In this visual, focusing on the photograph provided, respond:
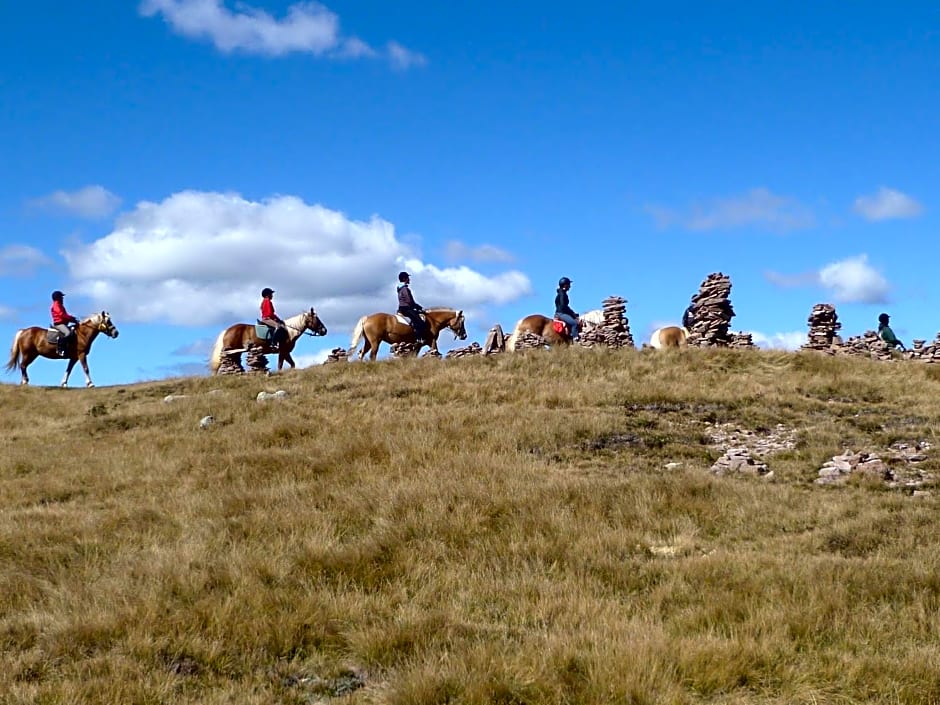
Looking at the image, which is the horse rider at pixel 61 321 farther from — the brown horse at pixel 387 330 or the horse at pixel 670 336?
the horse at pixel 670 336

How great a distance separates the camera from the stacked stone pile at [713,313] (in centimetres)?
2552

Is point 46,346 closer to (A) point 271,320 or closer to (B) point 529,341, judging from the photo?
(A) point 271,320

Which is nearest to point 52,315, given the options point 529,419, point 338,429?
point 338,429

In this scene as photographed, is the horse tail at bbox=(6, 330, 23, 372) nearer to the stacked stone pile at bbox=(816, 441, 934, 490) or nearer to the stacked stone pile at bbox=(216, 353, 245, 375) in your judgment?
the stacked stone pile at bbox=(216, 353, 245, 375)

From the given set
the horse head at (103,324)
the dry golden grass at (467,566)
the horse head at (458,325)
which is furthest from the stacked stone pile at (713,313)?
the horse head at (103,324)

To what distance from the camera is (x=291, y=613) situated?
635 cm

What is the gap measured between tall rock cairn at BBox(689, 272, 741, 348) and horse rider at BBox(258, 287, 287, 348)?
43.6 ft

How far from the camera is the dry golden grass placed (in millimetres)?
5270

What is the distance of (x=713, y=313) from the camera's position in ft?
84.0

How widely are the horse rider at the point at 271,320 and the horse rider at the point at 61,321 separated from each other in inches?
251

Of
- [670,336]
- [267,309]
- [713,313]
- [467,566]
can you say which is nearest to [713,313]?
[713,313]

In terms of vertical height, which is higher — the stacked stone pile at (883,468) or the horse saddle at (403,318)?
the horse saddle at (403,318)

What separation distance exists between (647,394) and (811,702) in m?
12.6

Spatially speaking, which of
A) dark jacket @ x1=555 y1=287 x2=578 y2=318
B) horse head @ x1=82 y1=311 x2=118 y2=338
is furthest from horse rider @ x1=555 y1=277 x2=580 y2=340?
horse head @ x1=82 y1=311 x2=118 y2=338
